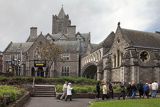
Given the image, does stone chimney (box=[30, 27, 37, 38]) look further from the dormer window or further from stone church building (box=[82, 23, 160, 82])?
the dormer window

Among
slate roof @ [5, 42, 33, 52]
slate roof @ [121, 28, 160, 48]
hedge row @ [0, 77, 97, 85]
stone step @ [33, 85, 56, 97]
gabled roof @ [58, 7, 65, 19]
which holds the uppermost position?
gabled roof @ [58, 7, 65, 19]

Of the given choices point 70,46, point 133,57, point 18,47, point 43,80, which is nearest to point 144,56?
point 133,57

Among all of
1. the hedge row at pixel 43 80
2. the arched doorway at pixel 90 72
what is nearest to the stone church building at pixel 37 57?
the arched doorway at pixel 90 72

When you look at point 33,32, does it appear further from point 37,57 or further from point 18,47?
point 37,57

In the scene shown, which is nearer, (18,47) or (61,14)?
(18,47)

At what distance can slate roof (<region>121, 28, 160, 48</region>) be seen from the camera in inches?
2618

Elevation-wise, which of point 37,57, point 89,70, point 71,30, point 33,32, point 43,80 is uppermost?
point 71,30

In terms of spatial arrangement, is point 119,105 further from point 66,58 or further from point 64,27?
point 64,27

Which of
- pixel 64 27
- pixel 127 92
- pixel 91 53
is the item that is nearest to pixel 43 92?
pixel 127 92

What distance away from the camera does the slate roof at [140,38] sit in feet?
218

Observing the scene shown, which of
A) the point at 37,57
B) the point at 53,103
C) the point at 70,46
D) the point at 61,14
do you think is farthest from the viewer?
the point at 61,14

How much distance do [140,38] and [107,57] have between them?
28.3 feet

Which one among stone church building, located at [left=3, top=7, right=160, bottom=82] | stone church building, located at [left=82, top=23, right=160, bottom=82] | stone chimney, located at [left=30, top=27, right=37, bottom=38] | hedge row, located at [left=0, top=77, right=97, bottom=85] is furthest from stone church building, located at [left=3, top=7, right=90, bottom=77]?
hedge row, located at [left=0, top=77, right=97, bottom=85]

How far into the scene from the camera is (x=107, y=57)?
244 ft
